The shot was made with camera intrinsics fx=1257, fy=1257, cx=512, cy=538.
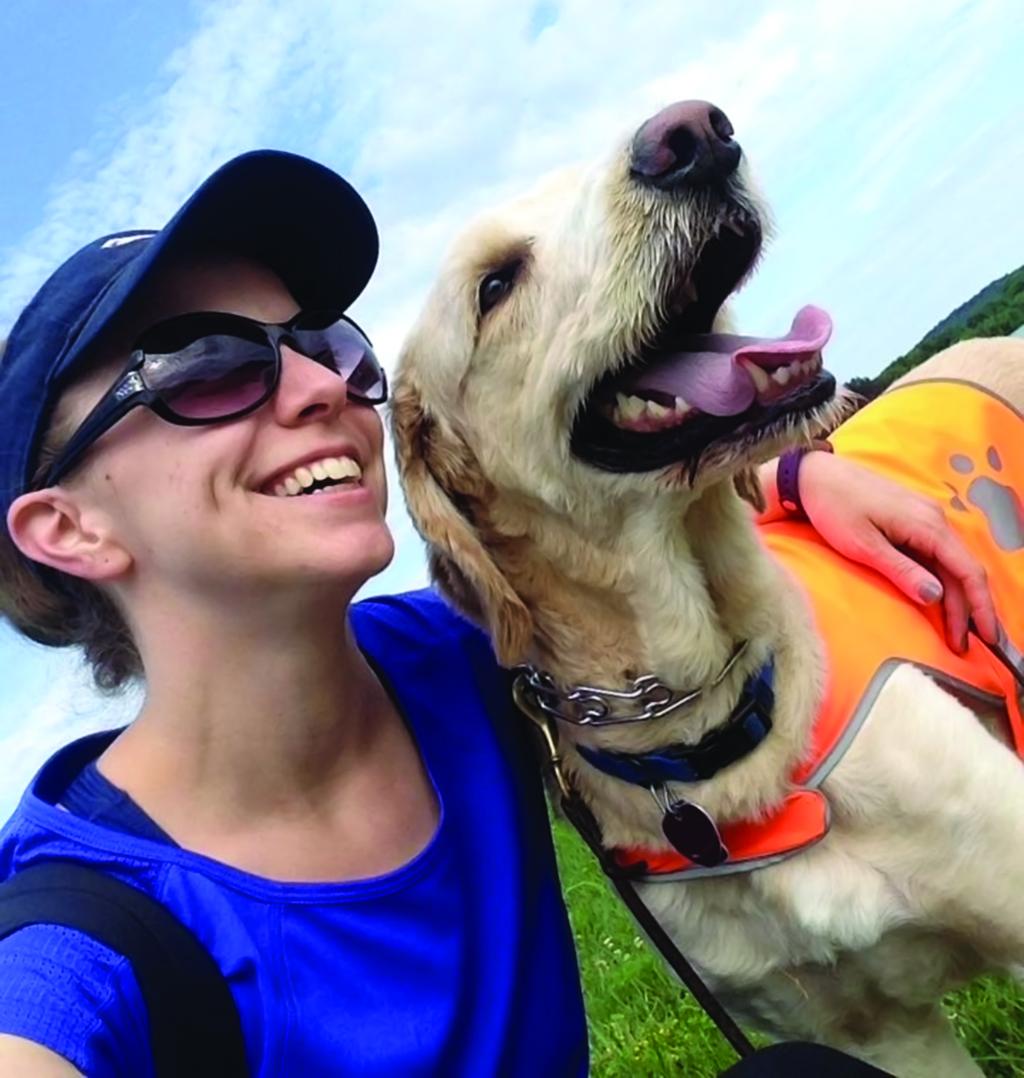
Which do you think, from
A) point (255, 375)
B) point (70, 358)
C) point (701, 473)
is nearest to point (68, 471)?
point (70, 358)

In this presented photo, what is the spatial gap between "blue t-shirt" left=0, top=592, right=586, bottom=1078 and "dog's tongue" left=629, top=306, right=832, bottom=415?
0.78 metres

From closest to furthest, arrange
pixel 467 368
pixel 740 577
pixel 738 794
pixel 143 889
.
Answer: pixel 143 889 → pixel 738 794 → pixel 740 577 → pixel 467 368

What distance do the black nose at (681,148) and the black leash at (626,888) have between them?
1074 millimetres

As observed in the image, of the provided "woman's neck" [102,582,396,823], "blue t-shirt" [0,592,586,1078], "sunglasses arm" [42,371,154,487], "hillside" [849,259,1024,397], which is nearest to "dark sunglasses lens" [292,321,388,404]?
"sunglasses arm" [42,371,154,487]

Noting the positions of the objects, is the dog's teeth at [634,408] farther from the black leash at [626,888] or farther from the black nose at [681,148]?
the black leash at [626,888]

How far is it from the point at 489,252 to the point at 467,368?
0.84ft

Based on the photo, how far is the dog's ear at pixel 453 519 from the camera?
8.38 ft

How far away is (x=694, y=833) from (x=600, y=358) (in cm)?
→ 96

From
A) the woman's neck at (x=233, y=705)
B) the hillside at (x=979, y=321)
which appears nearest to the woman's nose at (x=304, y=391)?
the woman's neck at (x=233, y=705)

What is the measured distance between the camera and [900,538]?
9.84 ft

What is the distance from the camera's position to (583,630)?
2.62 meters

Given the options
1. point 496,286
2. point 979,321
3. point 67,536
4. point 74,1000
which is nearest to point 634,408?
point 496,286

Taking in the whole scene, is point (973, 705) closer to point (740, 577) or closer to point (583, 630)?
point (740, 577)

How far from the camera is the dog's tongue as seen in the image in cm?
238
